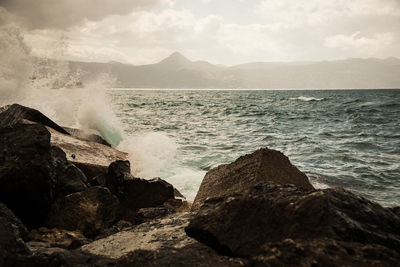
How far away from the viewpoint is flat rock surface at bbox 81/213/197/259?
7.62 ft

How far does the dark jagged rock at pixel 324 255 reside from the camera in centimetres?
136

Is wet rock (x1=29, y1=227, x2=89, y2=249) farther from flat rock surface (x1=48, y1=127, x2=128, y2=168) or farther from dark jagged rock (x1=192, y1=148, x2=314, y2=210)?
flat rock surface (x1=48, y1=127, x2=128, y2=168)

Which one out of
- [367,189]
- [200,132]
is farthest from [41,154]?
[200,132]

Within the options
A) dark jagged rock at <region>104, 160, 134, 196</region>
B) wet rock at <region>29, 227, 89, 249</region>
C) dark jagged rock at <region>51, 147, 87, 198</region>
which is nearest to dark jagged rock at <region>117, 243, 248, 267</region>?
wet rock at <region>29, 227, 89, 249</region>

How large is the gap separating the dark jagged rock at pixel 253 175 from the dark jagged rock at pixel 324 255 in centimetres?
210

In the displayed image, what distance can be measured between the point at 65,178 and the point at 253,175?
8.33ft

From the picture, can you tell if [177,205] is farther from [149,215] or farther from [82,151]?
[82,151]

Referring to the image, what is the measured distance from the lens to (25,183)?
3234mm

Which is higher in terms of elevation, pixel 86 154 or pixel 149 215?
pixel 86 154

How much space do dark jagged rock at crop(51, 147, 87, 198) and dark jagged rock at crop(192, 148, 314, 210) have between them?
5.42ft

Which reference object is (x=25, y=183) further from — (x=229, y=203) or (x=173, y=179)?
(x=173, y=179)

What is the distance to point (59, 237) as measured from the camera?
311 cm

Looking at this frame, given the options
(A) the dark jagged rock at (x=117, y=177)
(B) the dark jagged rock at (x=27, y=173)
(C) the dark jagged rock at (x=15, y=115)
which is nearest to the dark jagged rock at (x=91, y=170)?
(A) the dark jagged rock at (x=117, y=177)

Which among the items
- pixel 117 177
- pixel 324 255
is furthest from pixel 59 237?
pixel 324 255
